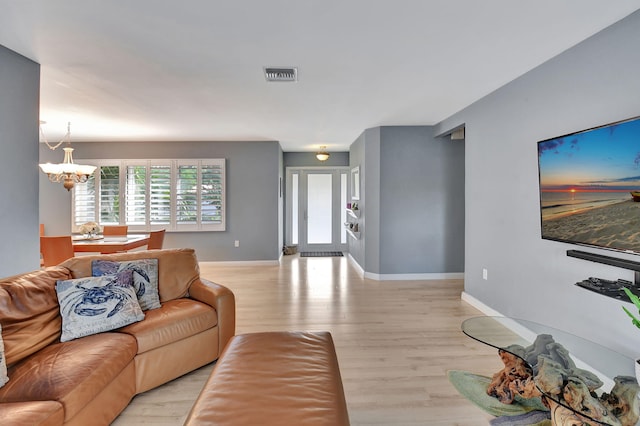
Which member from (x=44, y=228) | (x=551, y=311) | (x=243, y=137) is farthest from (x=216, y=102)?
(x=44, y=228)

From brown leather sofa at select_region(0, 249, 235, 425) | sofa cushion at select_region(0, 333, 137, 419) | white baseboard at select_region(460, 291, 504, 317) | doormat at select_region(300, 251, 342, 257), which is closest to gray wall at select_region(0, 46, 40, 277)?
brown leather sofa at select_region(0, 249, 235, 425)

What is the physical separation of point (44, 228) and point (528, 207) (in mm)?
7839

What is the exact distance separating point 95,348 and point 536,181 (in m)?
3.60

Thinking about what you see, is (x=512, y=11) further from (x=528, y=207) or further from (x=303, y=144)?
(x=303, y=144)

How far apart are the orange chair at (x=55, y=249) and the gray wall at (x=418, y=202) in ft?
13.7

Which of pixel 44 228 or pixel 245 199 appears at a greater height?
pixel 245 199

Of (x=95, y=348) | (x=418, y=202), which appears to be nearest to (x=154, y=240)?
(x=95, y=348)

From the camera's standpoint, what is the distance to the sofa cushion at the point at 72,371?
57.6 inches

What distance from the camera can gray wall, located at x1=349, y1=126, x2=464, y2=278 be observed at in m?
5.06

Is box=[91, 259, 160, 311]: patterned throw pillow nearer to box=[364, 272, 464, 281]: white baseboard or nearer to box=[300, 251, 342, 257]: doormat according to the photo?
box=[364, 272, 464, 281]: white baseboard

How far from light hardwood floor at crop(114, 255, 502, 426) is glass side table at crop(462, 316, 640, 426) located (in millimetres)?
365

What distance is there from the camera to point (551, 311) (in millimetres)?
2637

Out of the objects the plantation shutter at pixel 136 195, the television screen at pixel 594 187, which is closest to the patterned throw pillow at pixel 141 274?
the television screen at pixel 594 187

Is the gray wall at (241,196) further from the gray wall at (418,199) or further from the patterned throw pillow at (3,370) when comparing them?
the patterned throw pillow at (3,370)
